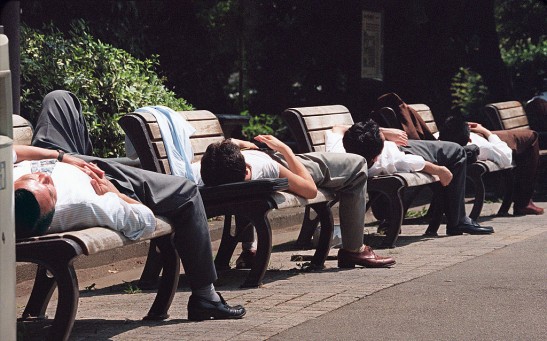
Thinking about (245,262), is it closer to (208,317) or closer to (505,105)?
(208,317)

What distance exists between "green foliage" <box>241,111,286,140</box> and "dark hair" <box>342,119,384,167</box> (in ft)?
25.0

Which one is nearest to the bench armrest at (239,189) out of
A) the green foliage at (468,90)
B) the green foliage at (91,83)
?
the green foliage at (91,83)

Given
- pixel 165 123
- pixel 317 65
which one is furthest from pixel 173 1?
pixel 165 123

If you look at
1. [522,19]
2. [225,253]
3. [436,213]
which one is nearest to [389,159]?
[436,213]

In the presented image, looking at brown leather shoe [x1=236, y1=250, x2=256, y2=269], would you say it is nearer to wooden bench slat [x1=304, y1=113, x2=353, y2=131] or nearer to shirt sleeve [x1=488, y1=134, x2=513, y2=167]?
wooden bench slat [x1=304, y1=113, x2=353, y2=131]

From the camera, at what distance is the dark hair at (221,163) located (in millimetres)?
7184

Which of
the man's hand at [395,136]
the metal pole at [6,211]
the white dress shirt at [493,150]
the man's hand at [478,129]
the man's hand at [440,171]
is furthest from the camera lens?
the man's hand at [478,129]

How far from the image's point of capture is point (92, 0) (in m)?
14.5

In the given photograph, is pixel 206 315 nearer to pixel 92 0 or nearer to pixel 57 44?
pixel 57 44

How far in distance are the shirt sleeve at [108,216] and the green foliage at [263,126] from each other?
35.2 feet

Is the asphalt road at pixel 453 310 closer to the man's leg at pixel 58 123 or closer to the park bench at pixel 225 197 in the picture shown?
the park bench at pixel 225 197

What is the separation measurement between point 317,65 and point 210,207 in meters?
9.89

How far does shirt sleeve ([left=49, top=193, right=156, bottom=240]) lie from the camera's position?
18.0ft

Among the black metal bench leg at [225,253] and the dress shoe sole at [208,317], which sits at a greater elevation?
the dress shoe sole at [208,317]
